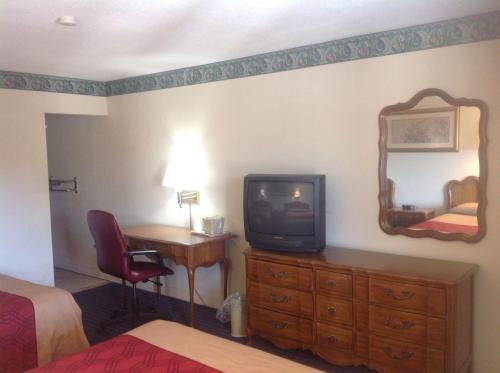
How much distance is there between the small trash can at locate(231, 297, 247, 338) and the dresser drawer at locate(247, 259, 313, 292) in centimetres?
34

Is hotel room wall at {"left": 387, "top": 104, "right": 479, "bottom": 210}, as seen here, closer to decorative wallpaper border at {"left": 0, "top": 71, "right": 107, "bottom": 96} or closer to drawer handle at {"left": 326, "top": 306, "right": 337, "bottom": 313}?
drawer handle at {"left": 326, "top": 306, "right": 337, "bottom": 313}

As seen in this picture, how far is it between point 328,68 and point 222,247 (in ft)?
5.78

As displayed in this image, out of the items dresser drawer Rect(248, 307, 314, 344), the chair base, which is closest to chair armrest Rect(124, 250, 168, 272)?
the chair base

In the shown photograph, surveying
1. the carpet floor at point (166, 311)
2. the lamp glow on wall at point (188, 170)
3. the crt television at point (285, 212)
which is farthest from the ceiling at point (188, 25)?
the carpet floor at point (166, 311)

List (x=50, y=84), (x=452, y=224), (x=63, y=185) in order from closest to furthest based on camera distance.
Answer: (x=452, y=224), (x=50, y=84), (x=63, y=185)

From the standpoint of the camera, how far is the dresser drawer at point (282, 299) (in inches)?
125

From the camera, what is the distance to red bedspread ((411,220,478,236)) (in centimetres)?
289

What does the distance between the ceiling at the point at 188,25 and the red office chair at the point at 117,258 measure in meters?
1.35

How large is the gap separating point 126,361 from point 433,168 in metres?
2.21

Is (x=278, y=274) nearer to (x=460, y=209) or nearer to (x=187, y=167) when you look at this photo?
(x=460, y=209)

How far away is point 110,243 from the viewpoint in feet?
12.6

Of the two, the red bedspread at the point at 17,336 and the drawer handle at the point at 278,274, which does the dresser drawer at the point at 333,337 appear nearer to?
the drawer handle at the point at 278,274

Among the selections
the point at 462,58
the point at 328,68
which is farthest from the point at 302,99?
the point at 462,58

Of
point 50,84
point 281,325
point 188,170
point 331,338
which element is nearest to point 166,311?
point 188,170
